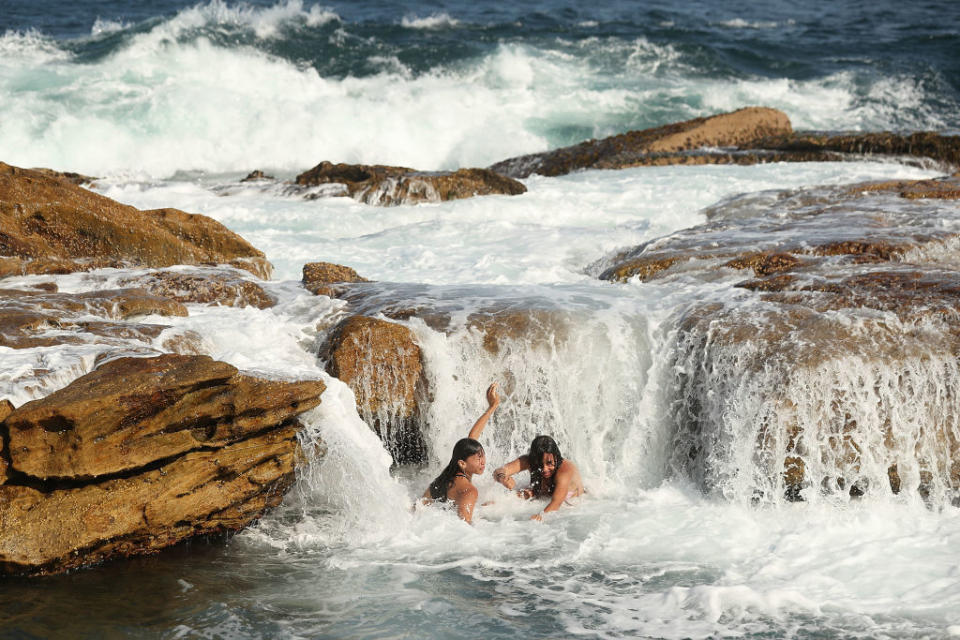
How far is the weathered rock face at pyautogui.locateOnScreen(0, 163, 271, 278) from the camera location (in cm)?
838

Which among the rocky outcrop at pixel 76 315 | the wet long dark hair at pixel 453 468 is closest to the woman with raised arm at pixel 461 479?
the wet long dark hair at pixel 453 468

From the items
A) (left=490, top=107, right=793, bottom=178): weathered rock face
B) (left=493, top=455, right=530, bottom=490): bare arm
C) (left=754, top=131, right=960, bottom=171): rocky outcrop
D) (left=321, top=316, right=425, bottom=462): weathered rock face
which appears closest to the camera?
(left=493, top=455, right=530, bottom=490): bare arm

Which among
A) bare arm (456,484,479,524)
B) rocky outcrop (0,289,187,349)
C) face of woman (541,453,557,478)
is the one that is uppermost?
rocky outcrop (0,289,187,349)

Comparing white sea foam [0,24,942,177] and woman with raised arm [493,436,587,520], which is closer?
woman with raised arm [493,436,587,520]

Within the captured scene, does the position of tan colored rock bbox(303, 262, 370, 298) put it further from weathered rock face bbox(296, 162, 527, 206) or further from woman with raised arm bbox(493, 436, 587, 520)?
weathered rock face bbox(296, 162, 527, 206)

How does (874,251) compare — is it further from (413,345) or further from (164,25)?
(164,25)

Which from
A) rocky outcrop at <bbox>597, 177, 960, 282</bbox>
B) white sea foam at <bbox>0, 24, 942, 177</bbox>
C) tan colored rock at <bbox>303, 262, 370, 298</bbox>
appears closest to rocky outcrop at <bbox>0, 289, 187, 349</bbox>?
tan colored rock at <bbox>303, 262, 370, 298</bbox>

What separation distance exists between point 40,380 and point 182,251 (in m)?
3.55

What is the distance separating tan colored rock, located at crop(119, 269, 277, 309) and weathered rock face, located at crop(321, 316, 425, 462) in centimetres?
135

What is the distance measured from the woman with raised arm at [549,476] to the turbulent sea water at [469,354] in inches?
4.3

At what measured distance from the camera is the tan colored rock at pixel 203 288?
798cm

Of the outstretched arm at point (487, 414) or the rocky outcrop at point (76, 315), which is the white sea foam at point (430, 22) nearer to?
the rocky outcrop at point (76, 315)

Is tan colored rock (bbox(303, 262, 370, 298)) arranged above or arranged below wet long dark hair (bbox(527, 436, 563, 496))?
above

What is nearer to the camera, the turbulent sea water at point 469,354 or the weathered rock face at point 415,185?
the turbulent sea water at point 469,354
